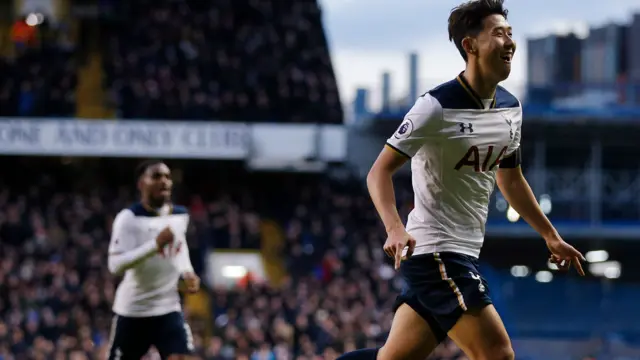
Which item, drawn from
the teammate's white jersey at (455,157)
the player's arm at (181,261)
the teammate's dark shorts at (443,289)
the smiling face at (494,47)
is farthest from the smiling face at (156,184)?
the smiling face at (494,47)

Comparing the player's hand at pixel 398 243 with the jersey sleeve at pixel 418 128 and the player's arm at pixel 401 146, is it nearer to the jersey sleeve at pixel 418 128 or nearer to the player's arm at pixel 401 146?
the player's arm at pixel 401 146

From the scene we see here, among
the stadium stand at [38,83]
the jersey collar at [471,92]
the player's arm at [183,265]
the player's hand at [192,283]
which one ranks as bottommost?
the player's hand at [192,283]

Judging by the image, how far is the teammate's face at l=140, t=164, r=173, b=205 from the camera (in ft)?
31.5

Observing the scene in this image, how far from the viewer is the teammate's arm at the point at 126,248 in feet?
30.5

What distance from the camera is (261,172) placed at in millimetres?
29172

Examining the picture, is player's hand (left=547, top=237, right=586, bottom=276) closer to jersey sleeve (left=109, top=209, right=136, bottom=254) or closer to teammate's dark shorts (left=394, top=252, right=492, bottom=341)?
teammate's dark shorts (left=394, top=252, right=492, bottom=341)

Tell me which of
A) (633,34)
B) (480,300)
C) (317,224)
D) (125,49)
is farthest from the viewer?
(633,34)

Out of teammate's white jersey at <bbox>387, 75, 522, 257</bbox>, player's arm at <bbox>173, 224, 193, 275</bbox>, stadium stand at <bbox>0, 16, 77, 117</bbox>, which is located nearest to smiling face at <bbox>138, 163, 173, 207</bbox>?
player's arm at <bbox>173, 224, 193, 275</bbox>

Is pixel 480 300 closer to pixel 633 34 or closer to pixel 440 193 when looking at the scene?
pixel 440 193

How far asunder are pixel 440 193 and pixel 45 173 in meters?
24.0

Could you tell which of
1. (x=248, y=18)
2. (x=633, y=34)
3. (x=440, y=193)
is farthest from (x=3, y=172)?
(x=440, y=193)

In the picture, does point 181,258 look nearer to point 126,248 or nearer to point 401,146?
point 126,248

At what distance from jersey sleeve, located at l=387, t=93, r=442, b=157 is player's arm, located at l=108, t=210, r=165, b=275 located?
3457mm

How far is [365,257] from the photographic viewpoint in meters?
24.2
